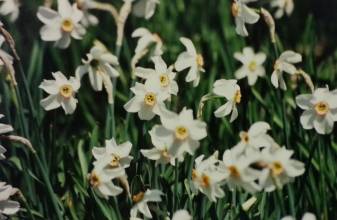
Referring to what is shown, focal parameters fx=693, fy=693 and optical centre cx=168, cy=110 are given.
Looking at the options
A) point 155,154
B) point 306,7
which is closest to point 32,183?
point 155,154

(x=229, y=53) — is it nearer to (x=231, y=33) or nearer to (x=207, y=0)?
(x=231, y=33)

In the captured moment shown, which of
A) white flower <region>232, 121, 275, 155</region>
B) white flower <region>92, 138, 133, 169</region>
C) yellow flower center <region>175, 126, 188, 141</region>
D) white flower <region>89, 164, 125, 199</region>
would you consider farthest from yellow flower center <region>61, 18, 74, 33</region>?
white flower <region>232, 121, 275, 155</region>

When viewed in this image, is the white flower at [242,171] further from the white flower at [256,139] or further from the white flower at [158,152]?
the white flower at [158,152]

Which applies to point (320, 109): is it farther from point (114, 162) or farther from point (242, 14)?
point (114, 162)

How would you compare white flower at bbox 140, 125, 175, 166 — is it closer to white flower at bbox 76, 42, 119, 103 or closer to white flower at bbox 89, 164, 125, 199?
white flower at bbox 89, 164, 125, 199

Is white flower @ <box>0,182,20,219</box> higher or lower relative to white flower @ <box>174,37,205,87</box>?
lower

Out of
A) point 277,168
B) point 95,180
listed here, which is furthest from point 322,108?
point 95,180
